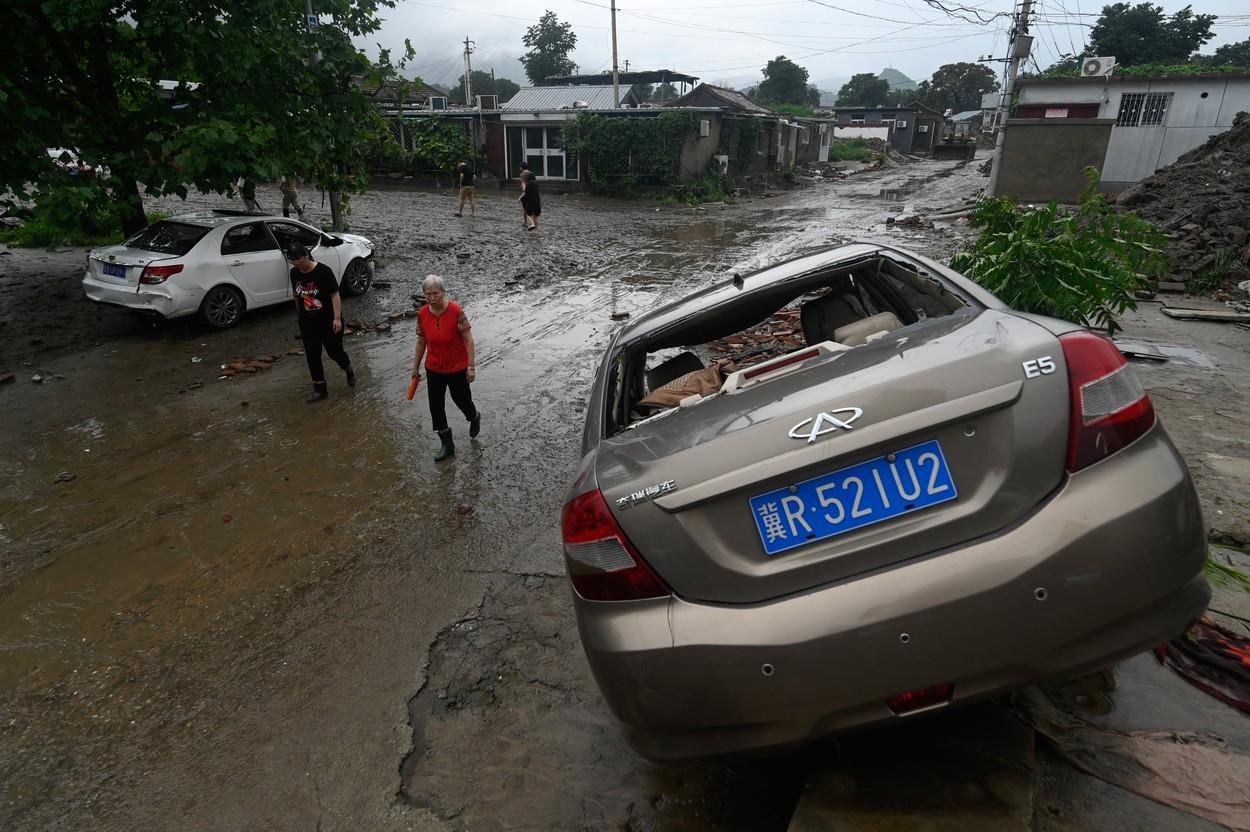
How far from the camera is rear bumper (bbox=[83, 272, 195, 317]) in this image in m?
8.95

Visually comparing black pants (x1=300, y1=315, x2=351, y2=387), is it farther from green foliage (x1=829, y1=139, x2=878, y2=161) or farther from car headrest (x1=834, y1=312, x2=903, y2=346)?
green foliage (x1=829, y1=139, x2=878, y2=161)

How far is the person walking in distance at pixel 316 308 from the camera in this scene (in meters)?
7.02

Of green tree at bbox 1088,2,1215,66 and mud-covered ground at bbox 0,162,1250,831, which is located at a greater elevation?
green tree at bbox 1088,2,1215,66

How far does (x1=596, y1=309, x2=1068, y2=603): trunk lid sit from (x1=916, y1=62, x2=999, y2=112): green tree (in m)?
96.5

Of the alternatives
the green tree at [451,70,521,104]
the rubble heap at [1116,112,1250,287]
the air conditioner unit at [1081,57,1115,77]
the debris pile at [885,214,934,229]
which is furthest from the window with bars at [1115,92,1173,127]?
the green tree at [451,70,521,104]

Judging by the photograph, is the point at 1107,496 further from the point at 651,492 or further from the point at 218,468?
the point at 218,468

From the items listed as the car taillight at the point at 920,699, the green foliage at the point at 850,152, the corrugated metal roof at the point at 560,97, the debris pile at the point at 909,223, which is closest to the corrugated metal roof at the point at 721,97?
the corrugated metal roof at the point at 560,97

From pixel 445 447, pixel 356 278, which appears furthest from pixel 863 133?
pixel 445 447

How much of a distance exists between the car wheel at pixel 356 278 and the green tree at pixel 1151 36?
2025 inches

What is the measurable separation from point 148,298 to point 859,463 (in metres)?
9.69

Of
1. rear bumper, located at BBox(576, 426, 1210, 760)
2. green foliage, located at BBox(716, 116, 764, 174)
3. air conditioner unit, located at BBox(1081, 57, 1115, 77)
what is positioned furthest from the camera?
green foliage, located at BBox(716, 116, 764, 174)

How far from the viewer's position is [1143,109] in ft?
81.7

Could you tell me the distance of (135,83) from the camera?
1098cm

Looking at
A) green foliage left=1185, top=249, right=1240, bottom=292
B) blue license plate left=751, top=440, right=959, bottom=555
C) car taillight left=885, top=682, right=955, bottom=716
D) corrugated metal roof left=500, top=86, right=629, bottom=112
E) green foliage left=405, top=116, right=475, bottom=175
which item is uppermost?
corrugated metal roof left=500, top=86, right=629, bottom=112
